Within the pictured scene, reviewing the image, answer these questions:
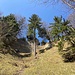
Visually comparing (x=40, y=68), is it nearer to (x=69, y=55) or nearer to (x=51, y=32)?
(x=69, y=55)

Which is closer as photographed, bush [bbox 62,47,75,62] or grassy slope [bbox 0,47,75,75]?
grassy slope [bbox 0,47,75,75]

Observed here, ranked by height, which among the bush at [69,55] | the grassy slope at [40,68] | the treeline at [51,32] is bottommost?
the grassy slope at [40,68]

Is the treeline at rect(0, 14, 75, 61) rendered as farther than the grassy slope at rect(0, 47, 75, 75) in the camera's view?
Yes

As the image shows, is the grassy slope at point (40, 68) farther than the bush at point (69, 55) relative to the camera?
No

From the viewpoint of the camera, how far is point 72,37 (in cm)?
2377

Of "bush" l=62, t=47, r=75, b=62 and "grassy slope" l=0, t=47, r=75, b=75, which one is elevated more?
"bush" l=62, t=47, r=75, b=62

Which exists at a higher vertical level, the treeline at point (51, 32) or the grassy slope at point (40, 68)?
the treeline at point (51, 32)

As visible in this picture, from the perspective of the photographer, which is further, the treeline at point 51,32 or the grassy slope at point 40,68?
the treeline at point 51,32

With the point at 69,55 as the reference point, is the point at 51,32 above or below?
above

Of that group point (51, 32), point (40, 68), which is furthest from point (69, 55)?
point (51, 32)

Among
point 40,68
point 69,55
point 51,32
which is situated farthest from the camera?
point 51,32

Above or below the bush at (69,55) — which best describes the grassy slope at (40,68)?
below

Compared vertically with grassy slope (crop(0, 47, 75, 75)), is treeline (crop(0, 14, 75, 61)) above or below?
above

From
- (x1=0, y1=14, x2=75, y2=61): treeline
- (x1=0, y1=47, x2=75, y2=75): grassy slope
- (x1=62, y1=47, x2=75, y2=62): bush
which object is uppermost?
(x1=0, y1=14, x2=75, y2=61): treeline
